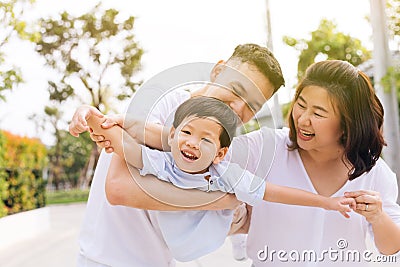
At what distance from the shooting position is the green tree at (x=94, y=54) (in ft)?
40.1

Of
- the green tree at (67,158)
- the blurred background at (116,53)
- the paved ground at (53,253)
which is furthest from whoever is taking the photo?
the green tree at (67,158)

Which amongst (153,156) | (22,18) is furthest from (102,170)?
(22,18)

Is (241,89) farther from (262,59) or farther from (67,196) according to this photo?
(67,196)

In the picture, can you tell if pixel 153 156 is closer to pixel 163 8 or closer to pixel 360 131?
pixel 360 131

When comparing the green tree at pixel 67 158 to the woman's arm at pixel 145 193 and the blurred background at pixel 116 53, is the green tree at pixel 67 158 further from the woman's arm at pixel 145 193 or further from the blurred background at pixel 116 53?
the woman's arm at pixel 145 193

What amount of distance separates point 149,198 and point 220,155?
124 mm

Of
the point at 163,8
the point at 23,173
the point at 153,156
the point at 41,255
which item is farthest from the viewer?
the point at 163,8

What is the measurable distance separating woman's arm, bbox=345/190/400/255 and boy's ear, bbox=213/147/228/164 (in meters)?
0.28

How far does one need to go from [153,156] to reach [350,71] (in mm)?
476

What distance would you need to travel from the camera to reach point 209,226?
34.9 inches

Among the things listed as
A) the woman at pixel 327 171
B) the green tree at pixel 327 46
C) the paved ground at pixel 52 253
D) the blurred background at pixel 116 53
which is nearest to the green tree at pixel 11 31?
the blurred background at pixel 116 53

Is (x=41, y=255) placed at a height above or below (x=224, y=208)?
below

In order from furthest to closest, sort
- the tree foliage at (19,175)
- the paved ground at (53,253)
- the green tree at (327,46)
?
the green tree at (327,46)
the tree foliage at (19,175)
the paved ground at (53,253)

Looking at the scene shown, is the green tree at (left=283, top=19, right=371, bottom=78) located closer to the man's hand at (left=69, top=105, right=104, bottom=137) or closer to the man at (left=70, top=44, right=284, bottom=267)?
the man at (left=70, top=44, right=284, bottom=267)
